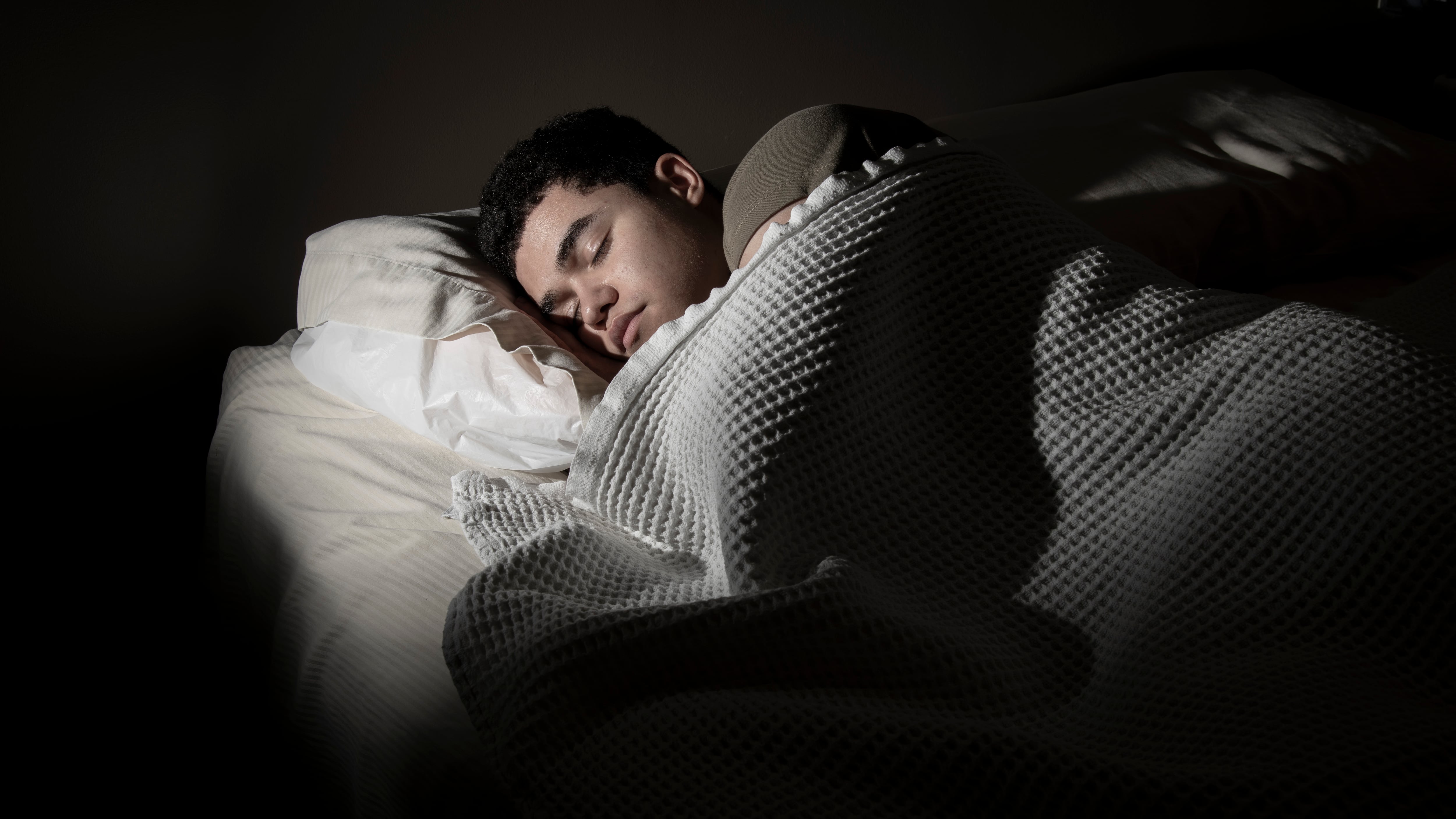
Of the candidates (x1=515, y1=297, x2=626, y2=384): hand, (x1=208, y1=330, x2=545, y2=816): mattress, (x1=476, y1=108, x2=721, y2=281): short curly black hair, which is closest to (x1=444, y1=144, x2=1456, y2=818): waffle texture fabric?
(x1=208, y1=330, x2=545, y2=816): mattress

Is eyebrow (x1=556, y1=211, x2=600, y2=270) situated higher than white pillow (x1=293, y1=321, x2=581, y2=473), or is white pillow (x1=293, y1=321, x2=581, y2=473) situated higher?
eyebrow (x1=556, y1=211, x2=600, y2=270)

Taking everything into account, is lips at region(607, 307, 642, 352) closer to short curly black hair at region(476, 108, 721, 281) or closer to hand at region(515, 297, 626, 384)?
hand at region(515, 297, 626, 384)

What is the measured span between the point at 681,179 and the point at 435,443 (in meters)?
0.50

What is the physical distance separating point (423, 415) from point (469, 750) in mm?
469

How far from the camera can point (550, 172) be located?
1162 mm

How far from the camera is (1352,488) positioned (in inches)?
22.5

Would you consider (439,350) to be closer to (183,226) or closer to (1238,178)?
(183,226)

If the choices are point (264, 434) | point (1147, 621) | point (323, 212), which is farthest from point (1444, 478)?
point (323, 212)

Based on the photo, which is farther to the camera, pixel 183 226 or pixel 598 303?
pixel 183 226

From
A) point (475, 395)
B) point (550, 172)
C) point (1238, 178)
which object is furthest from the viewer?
point (1238, 178)

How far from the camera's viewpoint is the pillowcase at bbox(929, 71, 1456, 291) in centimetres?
121

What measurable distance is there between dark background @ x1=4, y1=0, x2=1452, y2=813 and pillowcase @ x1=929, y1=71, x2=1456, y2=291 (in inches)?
24.8

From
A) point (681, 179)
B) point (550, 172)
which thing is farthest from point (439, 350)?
point (681, 179)

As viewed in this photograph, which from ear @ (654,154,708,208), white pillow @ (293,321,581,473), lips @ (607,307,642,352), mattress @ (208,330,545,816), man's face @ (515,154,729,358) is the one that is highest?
ear @ (654,154,708,208)
